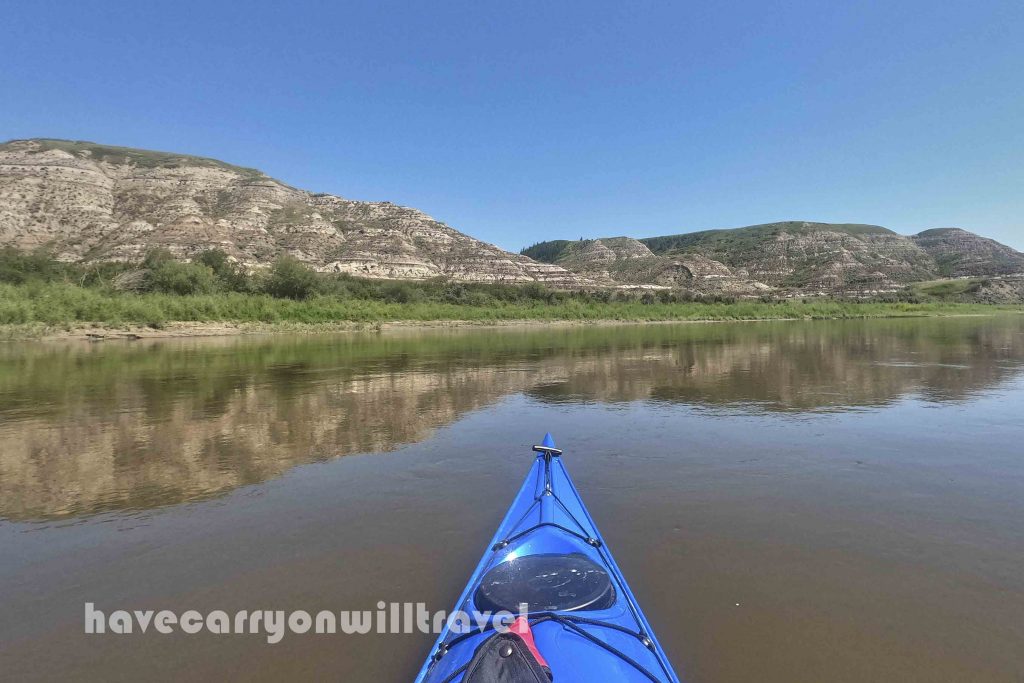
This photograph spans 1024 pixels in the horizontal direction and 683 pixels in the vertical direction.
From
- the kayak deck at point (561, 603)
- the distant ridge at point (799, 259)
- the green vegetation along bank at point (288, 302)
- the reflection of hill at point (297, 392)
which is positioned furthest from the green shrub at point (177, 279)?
the distant ridge at point (799, 259)

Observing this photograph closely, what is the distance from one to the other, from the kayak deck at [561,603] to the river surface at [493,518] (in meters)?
0.71

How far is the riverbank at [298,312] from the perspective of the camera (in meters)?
36.4

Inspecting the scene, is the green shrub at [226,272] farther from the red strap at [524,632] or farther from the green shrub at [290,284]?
the red strap at [524,632]

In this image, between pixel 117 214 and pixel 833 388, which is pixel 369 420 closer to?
pixel 833 388

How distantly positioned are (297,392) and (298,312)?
3912 centimetres

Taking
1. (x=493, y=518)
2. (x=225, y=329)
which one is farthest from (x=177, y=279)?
(x=493, y=518)

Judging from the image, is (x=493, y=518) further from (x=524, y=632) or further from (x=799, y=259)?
(x=799, y=259)

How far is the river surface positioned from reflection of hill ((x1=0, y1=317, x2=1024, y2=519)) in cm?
11

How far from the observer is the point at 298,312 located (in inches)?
1993

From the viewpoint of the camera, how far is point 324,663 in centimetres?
355

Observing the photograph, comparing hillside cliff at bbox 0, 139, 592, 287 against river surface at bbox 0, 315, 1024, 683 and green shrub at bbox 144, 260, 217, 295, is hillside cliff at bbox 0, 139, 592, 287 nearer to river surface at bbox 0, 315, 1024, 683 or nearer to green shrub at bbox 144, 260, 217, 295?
green shrub at bbox 144, 260, 217, 295

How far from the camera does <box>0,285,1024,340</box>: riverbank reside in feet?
119

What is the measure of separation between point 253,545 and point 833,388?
1530 centimetres

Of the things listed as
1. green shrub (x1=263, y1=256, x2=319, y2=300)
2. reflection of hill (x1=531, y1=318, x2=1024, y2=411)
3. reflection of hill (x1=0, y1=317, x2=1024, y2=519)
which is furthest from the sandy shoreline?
reflection of hill (x1=531, y1=318, x2=1024, y2=411)
